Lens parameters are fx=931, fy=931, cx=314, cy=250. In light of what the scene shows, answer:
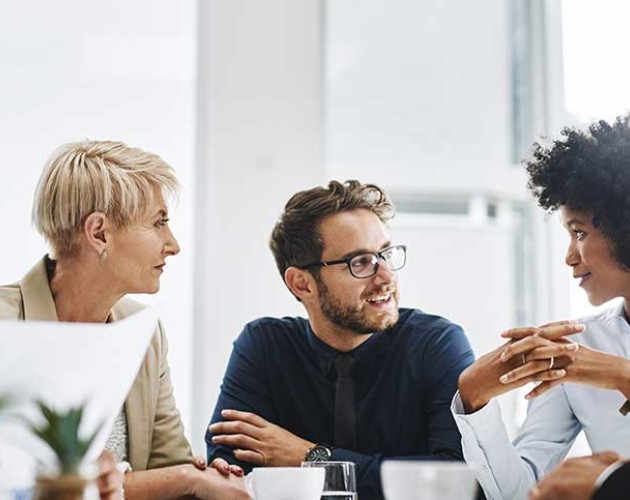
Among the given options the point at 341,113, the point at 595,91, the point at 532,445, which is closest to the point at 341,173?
the point at 341,113

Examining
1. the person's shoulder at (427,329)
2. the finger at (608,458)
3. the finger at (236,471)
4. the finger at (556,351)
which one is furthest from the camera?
the person's shoulder at (427,329)

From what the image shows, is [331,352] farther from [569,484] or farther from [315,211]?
[569,484]

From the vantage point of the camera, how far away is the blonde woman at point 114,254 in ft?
6.97

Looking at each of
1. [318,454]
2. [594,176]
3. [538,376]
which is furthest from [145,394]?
[594,176]

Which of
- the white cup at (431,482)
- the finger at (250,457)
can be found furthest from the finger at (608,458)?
the finger at (250,457)

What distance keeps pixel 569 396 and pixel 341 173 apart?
148 cm

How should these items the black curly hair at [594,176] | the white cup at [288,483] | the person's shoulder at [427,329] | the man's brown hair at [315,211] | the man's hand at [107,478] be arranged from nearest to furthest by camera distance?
the man's hand at [107,478] → the white cup at [288,483] → the black curly hair at [594,176] → the person's shoulder at [427,329] → the man's brown hair at [315,211]

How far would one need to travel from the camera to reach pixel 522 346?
185cm

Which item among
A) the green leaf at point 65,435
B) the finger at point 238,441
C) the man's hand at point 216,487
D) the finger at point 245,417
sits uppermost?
the green leaf at point 65,435

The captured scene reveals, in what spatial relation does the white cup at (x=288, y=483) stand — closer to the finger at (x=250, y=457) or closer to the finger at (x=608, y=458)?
the finger at (x=608, y=458)

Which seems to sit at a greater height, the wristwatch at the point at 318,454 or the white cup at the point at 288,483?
the white cup at the point at 288,483

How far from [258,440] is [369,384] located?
0.34m

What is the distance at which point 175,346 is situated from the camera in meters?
3.02

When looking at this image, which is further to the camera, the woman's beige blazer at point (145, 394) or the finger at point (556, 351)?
the woman's beige blazer at point (145, 394)
